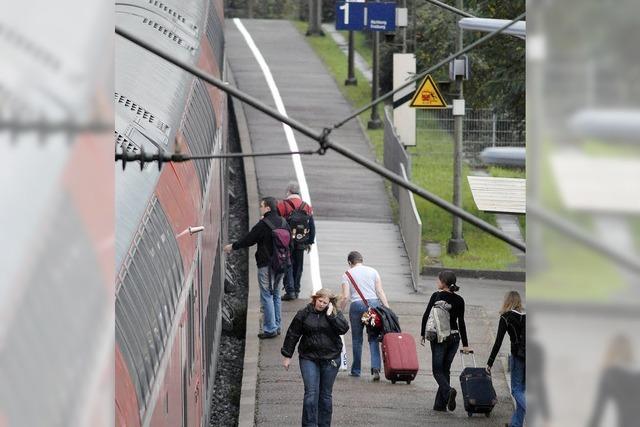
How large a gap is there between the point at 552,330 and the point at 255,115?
2752 cm

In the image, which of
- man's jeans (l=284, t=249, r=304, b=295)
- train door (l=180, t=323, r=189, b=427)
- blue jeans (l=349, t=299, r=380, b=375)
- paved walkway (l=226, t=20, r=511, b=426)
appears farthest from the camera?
man's jeans (l=284, t=249, r=304, b=295)

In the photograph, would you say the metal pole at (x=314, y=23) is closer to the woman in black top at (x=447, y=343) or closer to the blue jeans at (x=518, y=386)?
the woman in black top at (x=447, y=343)

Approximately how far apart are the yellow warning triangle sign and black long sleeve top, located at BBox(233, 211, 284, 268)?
200 inches

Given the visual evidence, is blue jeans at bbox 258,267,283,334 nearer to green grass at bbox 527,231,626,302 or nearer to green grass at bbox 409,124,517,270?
green grass at bbox 409,124,517,270

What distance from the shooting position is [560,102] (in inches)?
92.9

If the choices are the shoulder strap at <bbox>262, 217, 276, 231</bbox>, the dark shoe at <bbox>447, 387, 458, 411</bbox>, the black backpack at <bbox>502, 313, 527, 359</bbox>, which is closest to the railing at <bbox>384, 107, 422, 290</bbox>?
the shoulder strap at <bbox>262, 217, 276, 231</bbox>

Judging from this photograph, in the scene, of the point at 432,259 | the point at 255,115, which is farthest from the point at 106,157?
the point at 255,115

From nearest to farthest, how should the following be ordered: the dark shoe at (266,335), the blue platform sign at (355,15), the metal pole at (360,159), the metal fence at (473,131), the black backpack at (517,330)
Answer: the metal pole at (360,159) < the black backpack at (517,330) < the dark shoe at (266,335) < the blue platform sign at (355,15) < the metal fence at (473,131)

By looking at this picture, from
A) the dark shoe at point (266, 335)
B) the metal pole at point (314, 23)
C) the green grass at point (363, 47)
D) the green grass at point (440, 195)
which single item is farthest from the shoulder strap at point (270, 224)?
the metal pole at point (314, 23)

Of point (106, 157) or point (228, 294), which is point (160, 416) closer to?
point (106, 157)

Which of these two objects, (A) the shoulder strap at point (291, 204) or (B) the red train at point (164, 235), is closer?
(B) the red train at point (164, 235)

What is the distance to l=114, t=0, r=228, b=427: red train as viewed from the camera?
19.8ft

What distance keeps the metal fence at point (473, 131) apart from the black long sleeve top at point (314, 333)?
14.0 metres

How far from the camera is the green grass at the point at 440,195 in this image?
67.1 feet
